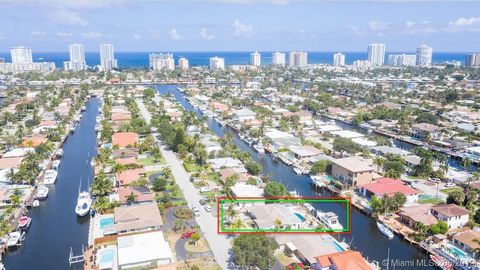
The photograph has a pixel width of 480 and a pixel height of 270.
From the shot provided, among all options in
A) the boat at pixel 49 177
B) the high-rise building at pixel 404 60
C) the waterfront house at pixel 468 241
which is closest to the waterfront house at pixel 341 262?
the waterfront house at pixel 468 241

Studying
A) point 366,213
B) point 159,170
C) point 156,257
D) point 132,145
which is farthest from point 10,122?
point 366,213

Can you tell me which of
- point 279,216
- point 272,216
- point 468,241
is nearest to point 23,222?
point 272,216

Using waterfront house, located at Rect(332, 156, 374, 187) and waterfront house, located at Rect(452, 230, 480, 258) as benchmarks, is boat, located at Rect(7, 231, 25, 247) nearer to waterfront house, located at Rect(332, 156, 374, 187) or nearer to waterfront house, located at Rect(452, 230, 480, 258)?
waterfront house, located at Rect(332, 156, 374, 187)

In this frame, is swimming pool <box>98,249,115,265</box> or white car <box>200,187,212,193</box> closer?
swimming pool <box>98,249,115,265</box>

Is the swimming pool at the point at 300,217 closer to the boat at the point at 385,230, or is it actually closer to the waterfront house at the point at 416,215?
the boat at the point at 385,230

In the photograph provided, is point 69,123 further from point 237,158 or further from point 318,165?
point 318,165

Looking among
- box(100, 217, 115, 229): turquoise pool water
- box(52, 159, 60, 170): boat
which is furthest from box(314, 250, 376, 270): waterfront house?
box(52, 159, 60, 170): boat

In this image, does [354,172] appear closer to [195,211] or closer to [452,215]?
[452,215]
